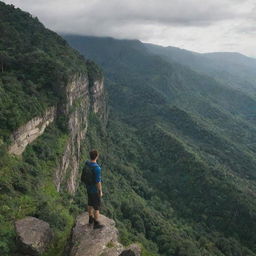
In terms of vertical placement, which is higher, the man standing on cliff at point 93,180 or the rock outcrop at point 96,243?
the man standing on cliff at point 93,180

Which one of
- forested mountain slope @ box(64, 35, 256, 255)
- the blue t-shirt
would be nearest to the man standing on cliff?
the blue t-shirt

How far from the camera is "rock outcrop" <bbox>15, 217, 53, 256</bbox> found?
1602 centimetres

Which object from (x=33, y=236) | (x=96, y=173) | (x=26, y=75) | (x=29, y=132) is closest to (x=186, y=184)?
(x=26, y=75)

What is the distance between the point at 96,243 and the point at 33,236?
330 cm

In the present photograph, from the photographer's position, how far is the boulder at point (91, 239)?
1508 cm

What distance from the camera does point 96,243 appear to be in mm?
15477

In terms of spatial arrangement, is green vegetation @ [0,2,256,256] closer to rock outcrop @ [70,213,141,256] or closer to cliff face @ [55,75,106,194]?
rock outcrop @ [70,213,141,256]

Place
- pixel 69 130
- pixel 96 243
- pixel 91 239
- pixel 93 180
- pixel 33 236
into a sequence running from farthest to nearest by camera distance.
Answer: pixel 69 130, pixel 33 236, pixel 91 239, pixel 93 180, pixel 96 243

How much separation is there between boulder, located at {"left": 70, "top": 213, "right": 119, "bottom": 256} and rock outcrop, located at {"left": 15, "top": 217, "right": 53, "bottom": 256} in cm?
162

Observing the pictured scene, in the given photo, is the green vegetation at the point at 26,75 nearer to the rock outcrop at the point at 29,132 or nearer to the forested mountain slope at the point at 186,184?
the rock outcrop at the point at 29,132

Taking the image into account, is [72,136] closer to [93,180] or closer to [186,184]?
[93,180]

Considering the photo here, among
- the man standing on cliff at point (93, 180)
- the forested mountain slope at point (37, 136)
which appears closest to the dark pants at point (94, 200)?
the man standing on cliff at point (93, 180)

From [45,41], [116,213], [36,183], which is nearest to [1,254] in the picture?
[36,183]

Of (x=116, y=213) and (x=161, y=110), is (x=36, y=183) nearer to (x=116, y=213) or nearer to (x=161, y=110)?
(x=116, y=213)
